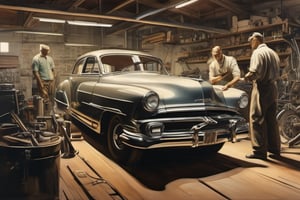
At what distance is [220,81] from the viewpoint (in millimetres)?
3951

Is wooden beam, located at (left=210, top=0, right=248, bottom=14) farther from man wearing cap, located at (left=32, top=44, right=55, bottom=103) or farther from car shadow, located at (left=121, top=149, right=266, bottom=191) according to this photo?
man wearing cap, located at (left=32, top=44, right=55, bottom=103)

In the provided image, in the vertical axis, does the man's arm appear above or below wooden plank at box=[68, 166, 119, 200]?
above

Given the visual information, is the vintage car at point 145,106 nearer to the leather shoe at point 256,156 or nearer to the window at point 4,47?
the leather shoe at point 256,156

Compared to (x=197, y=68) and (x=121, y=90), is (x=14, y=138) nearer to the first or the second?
(x=121, y=90)

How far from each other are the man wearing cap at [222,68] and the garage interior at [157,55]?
1.40ft

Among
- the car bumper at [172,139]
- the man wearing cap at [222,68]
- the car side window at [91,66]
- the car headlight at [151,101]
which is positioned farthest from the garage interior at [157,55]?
the car headlight at [151,101]

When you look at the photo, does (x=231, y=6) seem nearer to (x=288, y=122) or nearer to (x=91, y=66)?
(x=288, y=122)

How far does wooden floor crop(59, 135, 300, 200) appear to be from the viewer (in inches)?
91.3

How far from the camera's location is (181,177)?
270cm

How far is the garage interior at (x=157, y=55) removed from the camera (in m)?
2.48

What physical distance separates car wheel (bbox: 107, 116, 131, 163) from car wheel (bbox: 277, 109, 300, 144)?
7.54ft

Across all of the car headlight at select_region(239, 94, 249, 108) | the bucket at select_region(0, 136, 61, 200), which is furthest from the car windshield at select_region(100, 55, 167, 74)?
the bucket at select_region(0, 136, 61, 200)

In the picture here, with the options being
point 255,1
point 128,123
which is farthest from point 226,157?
point 255,1

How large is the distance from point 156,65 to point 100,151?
1288 mm
